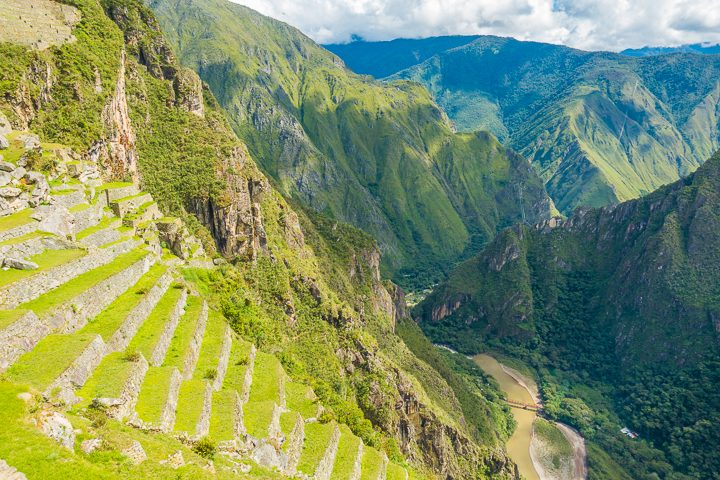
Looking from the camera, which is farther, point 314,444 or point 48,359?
point 314,444

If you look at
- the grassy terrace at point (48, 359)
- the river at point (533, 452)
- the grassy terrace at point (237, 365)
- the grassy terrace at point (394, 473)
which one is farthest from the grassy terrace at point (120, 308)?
the river at point (533, 452)

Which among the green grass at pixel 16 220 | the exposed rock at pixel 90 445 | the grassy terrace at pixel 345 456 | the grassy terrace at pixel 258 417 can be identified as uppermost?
the green grass at pixel 16 220

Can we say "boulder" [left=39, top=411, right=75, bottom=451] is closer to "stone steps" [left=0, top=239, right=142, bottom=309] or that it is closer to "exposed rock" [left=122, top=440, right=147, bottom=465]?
"exposed rock" [left=122, top=440, right=147, bottom=465]

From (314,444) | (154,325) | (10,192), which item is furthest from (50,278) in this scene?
(314,444)

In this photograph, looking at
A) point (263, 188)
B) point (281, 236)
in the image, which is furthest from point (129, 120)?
point (281, 236)

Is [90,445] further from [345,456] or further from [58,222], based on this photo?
[58,222]

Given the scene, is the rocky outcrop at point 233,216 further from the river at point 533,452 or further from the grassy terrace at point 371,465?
the river at point 533,452

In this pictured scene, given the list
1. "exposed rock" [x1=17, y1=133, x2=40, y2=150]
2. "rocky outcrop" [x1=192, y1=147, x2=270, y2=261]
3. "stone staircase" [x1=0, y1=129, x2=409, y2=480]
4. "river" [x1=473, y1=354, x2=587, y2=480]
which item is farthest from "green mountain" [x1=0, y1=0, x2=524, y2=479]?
"river" [x1=473, y1=354, x2=587, y2=480]
